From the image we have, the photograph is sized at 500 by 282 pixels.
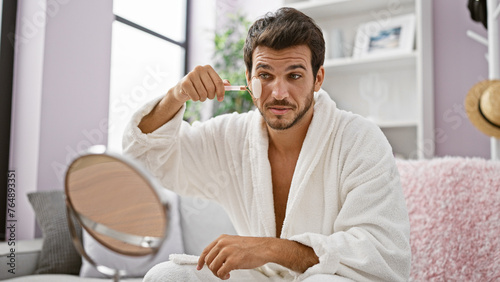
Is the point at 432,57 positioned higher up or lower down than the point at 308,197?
higher up

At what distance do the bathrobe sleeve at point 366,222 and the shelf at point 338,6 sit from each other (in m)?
1.88

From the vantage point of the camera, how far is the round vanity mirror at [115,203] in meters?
0.57

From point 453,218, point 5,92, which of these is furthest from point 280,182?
point 5,92

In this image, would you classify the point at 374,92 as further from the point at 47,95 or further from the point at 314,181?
the point at 47,95

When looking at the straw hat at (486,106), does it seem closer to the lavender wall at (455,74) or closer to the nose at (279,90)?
the lavender wall at (455,74)

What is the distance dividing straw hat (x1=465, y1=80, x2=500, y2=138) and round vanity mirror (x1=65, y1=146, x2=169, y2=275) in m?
1.82

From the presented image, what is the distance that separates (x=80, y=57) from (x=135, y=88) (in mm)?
771

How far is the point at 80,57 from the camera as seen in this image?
2498 millimetres

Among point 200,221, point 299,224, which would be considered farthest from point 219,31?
point 299,224

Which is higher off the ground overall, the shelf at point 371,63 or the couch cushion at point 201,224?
the shelf at point 371,63

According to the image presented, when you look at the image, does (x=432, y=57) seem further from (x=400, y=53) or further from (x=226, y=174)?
(x=226, y=174)

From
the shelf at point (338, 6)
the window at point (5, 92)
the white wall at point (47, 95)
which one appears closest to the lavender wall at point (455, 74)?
the shelf at point (338, 6)

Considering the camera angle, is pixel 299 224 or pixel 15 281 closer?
pixel 299 224

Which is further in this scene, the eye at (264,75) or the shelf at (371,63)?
the shelf at (371,63)
